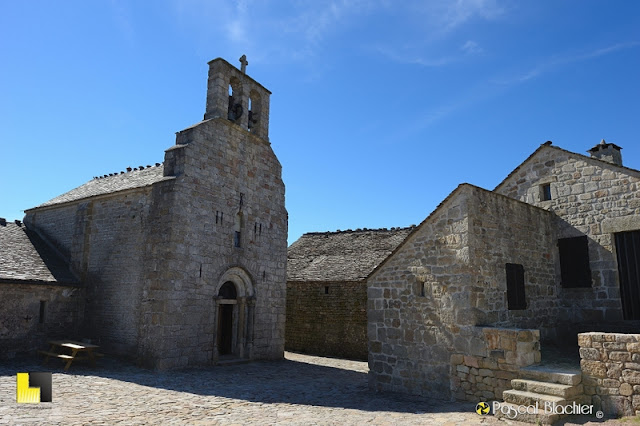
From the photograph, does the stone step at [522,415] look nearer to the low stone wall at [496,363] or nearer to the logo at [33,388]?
the low stone wall at [496,363]

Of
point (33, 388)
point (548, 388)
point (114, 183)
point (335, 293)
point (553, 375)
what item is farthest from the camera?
point (335, 293)

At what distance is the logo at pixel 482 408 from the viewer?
27.3ft

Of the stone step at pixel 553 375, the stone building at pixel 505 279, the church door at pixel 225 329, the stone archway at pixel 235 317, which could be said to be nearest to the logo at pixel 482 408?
the stone building at pixel 505 279

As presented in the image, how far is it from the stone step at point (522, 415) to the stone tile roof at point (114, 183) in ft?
38.6

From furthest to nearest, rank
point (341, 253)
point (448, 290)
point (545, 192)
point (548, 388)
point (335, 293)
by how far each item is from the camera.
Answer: point (341, 253) < point (335, 293) < point (545, 192) < point (448, 290) < point (548, 388)

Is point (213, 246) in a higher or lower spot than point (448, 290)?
higher

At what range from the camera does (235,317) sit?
53.7ft

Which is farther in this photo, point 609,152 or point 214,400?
point 609,152

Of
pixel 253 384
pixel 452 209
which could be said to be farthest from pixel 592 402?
pixel 253 384

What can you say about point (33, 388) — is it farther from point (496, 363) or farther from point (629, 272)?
point (629, 272)

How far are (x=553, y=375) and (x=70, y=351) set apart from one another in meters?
13.5

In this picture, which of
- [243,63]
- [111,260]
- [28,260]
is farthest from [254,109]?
[28,260]

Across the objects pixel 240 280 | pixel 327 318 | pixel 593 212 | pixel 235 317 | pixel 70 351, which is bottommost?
pixel 70 351

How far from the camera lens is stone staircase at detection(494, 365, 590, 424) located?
24.3 feet
